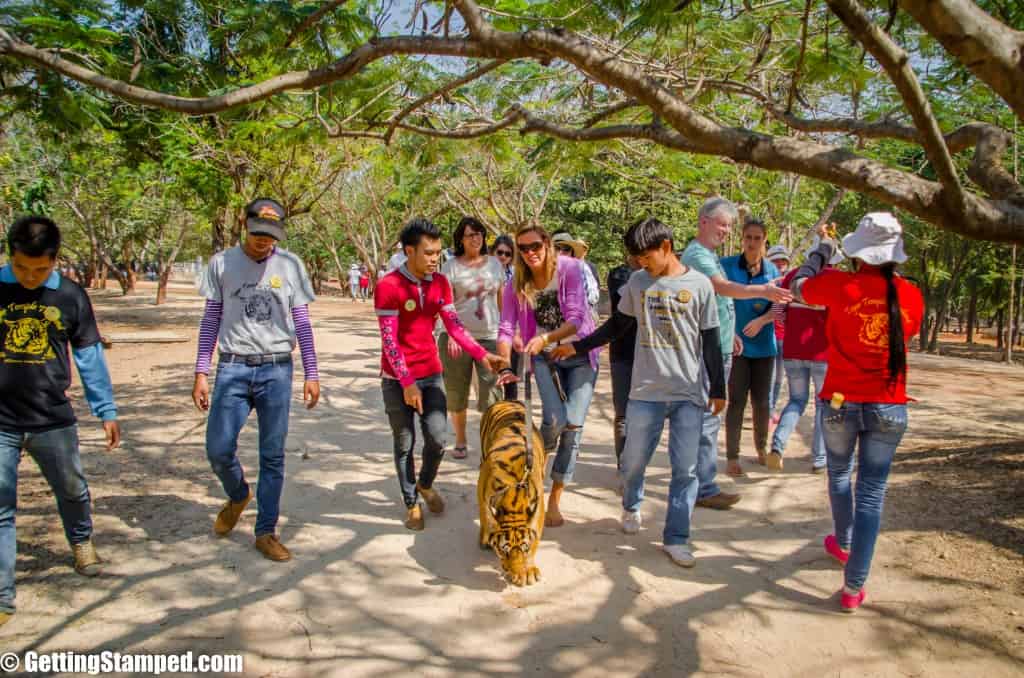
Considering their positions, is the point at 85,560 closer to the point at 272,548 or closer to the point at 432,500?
the point at 272,548

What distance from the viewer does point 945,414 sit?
8609 millimetres

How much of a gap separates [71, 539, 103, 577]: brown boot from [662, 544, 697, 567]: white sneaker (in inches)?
128

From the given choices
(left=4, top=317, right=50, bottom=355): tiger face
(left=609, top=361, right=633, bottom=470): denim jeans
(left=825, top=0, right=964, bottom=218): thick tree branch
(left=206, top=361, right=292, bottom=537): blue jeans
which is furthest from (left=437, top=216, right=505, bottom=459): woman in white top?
(left=825, top=0, right=964, bottom=218): thick tree branch

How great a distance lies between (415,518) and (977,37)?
3900mm

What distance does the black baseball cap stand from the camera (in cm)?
397

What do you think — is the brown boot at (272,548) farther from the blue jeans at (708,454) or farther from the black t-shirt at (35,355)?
the blue jeans at (708,454)

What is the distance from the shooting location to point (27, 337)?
11.5 feet

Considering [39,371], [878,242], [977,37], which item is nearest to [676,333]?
[878,242]

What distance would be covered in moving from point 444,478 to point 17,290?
3248 millimetres

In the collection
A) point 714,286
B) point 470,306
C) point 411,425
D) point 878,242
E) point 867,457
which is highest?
point 878,242

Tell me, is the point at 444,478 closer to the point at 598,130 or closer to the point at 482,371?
the point at 482,371

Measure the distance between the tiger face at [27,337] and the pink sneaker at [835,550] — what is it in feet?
14.7

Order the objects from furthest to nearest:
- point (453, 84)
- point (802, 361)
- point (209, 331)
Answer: point (802, 361)
point (453, 84)
point (209, 331)

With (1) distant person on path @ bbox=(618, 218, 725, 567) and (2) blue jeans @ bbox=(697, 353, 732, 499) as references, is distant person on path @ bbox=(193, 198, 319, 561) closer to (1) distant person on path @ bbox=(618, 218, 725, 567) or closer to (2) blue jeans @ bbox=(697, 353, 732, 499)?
(1) distant person on path @ bbox=(618, 218, 725, 567)
